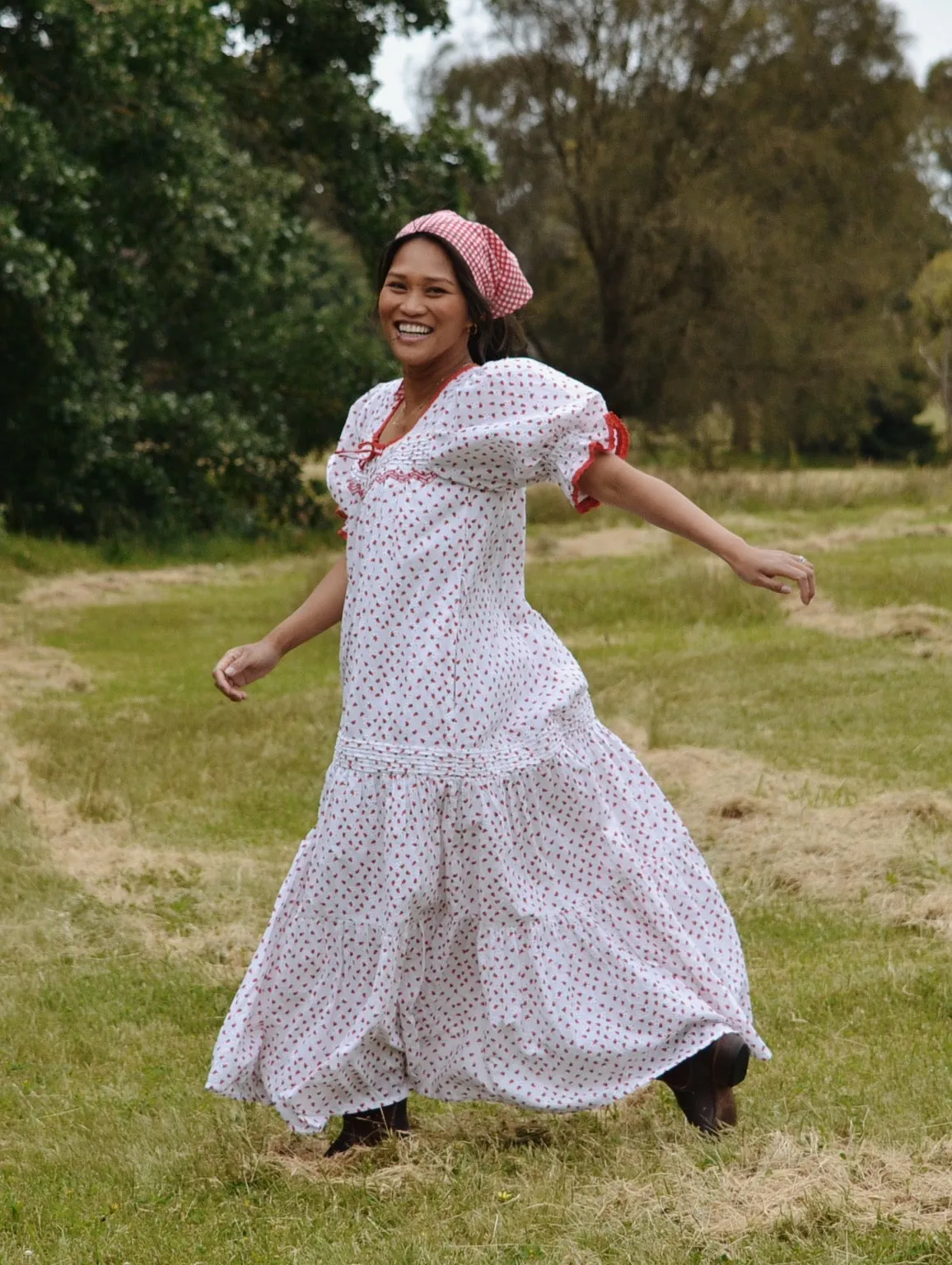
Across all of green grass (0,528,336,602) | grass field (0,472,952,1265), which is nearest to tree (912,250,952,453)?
green grass (0,528,336,602)

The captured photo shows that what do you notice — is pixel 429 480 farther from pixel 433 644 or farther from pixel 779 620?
pixel 779 620

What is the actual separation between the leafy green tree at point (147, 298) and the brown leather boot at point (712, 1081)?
39.5 feet

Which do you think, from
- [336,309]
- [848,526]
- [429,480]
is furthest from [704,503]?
[429,480]

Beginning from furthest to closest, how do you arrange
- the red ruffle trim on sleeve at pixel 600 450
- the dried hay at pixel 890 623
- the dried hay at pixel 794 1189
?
the dried hay at pixel 890 623 < the red ruffle trim on sleeve at pixel 600 450 < the dried hay at pixel 794 1189

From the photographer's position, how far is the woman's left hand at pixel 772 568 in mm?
3178

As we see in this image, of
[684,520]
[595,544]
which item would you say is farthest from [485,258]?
[595,544]

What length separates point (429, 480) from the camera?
11.4 feet

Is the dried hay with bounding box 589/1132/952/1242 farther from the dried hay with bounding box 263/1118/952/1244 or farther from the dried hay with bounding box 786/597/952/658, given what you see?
the dried hay with bounding box 786/597/952/658

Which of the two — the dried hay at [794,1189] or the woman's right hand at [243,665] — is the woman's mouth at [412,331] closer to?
the woman's right hand at [243,665]

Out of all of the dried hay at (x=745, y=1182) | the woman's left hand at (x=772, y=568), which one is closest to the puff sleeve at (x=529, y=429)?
the woman's left hand at (x=772, y=568)

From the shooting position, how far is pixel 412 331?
3488 mm

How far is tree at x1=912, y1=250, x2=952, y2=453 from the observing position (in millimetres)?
38500

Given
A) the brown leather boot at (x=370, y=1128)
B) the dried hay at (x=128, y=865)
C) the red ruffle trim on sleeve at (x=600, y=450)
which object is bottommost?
the dried hay at (x=128, y=865)

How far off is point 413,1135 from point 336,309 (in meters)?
17.4
